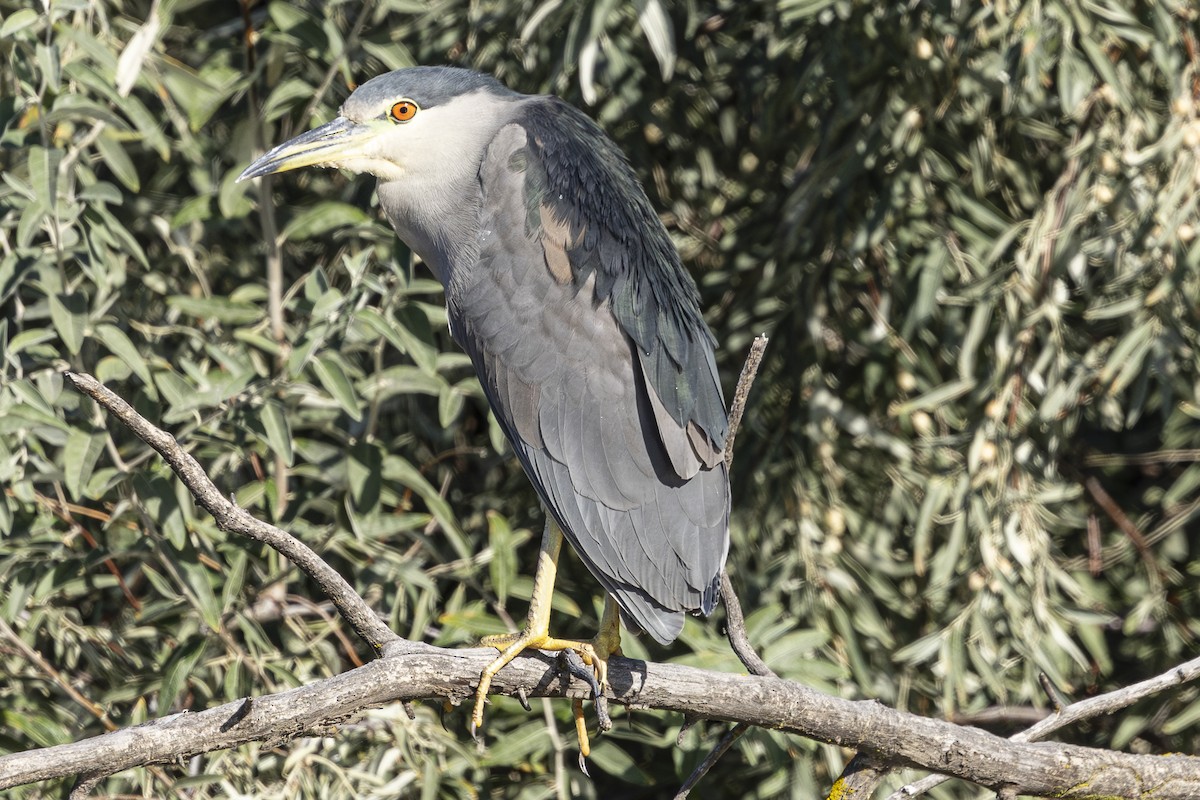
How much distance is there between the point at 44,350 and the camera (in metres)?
2.04

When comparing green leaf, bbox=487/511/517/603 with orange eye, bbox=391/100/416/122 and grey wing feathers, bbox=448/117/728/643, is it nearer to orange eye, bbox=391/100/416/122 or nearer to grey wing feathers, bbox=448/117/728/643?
grey wing feathers, bbox=448/117/728/643

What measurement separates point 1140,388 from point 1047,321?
0.70ft

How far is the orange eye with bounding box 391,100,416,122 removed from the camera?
2205 millimetres

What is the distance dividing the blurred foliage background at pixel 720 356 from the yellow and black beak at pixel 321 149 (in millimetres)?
158

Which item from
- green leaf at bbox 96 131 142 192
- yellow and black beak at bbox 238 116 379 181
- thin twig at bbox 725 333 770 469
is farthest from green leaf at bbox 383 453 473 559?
thin twig at bbox 725 333 770 469

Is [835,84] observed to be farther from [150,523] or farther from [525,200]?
[150,523]

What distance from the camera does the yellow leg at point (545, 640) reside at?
1714 millimetres

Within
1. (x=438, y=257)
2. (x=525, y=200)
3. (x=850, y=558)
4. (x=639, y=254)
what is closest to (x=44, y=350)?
(x=438, y=257)

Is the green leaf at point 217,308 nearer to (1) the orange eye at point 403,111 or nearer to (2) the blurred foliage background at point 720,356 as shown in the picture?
(2) the blurred foliage background at point 720,356

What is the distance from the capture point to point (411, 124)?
2223mm

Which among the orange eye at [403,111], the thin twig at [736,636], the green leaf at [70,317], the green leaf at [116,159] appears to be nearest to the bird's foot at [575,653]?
the thin twig at [736,636]

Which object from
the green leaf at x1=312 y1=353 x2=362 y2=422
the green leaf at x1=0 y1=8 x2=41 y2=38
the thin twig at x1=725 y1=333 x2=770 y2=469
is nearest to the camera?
the thin twig at x1=725 y1=333 x2=770 y2=469

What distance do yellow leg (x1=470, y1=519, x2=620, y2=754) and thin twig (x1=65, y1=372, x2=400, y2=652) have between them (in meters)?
0.18

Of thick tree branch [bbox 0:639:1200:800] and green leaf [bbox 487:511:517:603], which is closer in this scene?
thick tree branch [bbox 0:639:1200:800]
